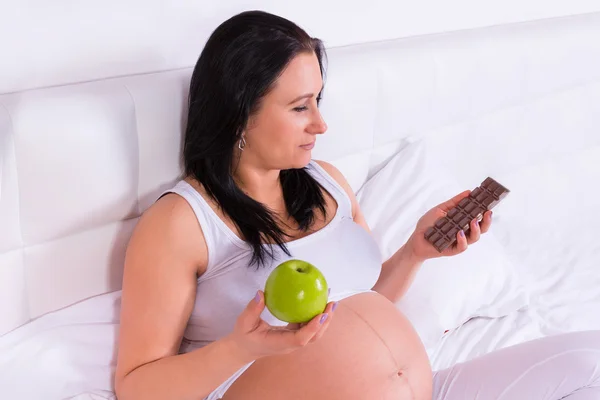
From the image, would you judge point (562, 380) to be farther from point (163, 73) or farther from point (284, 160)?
point (163, 73)

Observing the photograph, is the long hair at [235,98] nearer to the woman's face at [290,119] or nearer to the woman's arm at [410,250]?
the woman's face at [290,119]

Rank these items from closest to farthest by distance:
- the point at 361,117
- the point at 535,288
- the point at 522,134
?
the point at 361,117, the point at 535,288, the point at 522,134

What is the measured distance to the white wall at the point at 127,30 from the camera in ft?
4.39

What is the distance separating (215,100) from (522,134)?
1291 mm

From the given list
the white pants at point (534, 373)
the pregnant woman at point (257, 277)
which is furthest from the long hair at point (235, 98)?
the white pants at point (534, 373)

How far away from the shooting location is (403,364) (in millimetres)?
1389

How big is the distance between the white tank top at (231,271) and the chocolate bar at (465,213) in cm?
17

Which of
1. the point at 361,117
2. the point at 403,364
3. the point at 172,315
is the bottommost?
the point at 403,364

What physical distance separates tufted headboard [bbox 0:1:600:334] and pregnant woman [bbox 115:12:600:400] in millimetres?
89

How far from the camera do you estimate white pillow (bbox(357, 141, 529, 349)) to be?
5.70 feet

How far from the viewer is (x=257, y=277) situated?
1.33 m

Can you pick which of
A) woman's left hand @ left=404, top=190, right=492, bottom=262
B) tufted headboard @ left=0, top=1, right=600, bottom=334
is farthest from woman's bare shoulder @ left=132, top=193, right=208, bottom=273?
woman's left hand @ left=404, top=190, right=492, bottom=262

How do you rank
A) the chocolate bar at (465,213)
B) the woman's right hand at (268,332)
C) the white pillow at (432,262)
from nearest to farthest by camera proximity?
the woman's right hand at (268,332) → the chocolate bar at (465,213) → the white pillow at (432,262)

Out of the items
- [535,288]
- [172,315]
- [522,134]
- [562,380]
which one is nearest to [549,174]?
[522,134]
